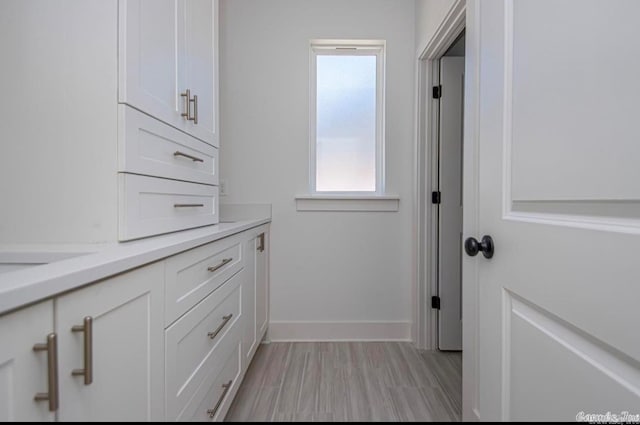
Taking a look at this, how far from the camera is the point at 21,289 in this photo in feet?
1.26

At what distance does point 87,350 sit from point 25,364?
9 centimetres

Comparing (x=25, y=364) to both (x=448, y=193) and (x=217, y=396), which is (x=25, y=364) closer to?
(x=217, y=396)

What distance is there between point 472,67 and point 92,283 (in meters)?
1.29

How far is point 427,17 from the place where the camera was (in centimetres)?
179

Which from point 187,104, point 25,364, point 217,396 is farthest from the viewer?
point 187,104

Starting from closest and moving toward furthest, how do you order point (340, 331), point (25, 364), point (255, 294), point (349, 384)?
point (25, 364) < point (349, 384) < point (255, 294) < point (340, 331)

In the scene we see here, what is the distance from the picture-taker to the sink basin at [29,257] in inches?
28.1

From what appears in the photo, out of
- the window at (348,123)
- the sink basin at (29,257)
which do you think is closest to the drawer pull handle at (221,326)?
the sink basin at (29,257)

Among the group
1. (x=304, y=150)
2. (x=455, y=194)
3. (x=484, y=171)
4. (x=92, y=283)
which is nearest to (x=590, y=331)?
(x=484, y=171)

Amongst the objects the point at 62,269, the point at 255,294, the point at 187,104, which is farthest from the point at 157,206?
the point at 255,294

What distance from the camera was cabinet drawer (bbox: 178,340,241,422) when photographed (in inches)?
35.1

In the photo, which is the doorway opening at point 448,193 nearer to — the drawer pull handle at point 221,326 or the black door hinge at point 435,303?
the black door hinge at point 435,303

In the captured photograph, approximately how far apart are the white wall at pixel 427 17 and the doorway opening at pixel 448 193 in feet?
0.58

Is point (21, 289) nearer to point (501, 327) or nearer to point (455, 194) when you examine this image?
point (501, 327)
